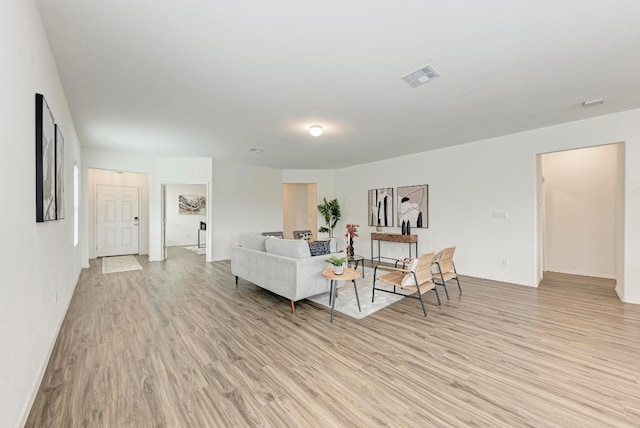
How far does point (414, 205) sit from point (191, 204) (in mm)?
7775

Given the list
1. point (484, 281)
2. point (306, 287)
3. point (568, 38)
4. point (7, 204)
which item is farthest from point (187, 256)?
point (568, 38)

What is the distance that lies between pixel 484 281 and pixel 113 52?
241 inches

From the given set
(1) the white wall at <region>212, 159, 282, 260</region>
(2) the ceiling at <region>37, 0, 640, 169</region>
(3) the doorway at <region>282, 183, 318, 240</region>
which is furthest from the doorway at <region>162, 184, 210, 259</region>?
(2) the ceiling at <region>37, 0, 640, 169</region>

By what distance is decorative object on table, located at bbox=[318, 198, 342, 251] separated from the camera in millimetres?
8227

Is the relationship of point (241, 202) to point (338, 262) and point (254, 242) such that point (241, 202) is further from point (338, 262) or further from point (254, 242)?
point (338, 262)

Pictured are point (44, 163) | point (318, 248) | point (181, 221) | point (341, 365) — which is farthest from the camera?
point (181, 221)

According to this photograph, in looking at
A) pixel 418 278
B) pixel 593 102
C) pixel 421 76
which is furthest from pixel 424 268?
pixel 593 102

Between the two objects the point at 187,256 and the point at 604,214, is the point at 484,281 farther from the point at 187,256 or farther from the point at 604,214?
the point at 187,256

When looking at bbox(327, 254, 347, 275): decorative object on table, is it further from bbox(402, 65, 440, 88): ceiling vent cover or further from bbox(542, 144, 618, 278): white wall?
bbox(542, 144, 618, 278): white wall

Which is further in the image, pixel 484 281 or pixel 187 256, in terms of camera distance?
pixel 187 256

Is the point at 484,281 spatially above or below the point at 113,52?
below

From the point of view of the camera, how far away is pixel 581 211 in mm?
5379

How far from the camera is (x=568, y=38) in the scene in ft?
7.07

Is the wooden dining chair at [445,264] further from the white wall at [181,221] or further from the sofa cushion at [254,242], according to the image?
the white wall at [181,221]
